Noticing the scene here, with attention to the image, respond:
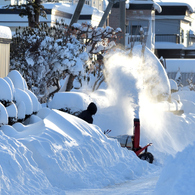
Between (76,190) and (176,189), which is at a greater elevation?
(176,189)

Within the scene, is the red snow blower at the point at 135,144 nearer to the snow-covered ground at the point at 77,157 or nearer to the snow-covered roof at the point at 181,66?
the snow-covered ground at the point at 77,157

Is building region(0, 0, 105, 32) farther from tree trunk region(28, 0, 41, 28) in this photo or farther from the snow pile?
the snow pile

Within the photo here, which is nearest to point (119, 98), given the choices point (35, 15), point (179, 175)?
point (35, 15)

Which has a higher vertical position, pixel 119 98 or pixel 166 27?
pixel 166 27

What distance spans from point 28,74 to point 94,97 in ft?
7.52

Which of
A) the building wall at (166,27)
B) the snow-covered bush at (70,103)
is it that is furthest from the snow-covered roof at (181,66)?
the snow-covered bush at (70,103)

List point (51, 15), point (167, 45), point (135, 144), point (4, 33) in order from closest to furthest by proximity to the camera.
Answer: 1. point (135, 144)
2. point (4, 33)
3. point (51, 15)
4. point (167, 45)

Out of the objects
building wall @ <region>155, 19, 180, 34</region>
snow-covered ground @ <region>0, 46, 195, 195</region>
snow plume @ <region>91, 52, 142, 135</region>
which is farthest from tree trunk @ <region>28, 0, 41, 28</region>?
building wall @ <region>155, 19, 180, 34</region>

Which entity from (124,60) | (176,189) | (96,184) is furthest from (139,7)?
(176,189)

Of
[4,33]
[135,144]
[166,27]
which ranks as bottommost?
[135,144]

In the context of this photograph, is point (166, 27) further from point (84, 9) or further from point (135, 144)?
point (135, 144)

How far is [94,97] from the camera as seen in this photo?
1630 centimetres

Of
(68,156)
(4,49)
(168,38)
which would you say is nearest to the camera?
(68,156)

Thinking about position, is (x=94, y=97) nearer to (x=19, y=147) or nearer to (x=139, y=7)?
(x=19, y=147)
